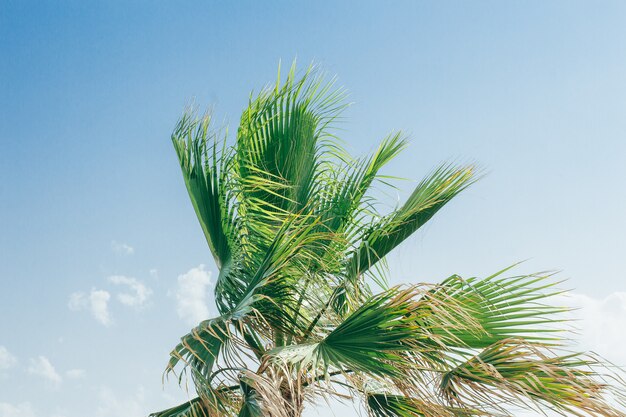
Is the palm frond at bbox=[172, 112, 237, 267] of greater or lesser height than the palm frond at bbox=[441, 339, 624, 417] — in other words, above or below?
above

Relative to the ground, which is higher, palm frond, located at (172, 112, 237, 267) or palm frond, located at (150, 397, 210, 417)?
palm frond, located at (172, 112, 237, 267)

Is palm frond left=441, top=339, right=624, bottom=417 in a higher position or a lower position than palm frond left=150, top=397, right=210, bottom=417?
lower

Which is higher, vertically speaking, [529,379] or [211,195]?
[211,195]

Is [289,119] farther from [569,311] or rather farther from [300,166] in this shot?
[569,311]

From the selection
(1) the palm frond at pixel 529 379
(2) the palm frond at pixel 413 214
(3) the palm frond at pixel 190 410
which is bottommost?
(1) the palm frond at pixel 529 379

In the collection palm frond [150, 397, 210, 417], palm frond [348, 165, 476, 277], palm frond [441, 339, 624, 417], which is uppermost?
palm frond [348, 165, 476, 277]

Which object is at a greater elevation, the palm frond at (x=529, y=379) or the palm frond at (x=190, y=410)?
the palm frond at (x=190, y=410)

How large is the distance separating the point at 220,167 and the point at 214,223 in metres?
0.40

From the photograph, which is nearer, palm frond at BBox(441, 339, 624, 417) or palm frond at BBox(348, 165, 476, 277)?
palm frond at BBox(441, 339, 624, 417)

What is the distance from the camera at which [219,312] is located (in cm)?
470

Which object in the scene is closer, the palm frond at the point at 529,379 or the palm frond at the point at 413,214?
the palm frond at the point at 529,379

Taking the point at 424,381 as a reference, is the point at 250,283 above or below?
above

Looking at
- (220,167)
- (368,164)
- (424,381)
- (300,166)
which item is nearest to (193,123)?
(220,167)

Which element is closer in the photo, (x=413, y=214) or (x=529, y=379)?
(x=529, y=379)
